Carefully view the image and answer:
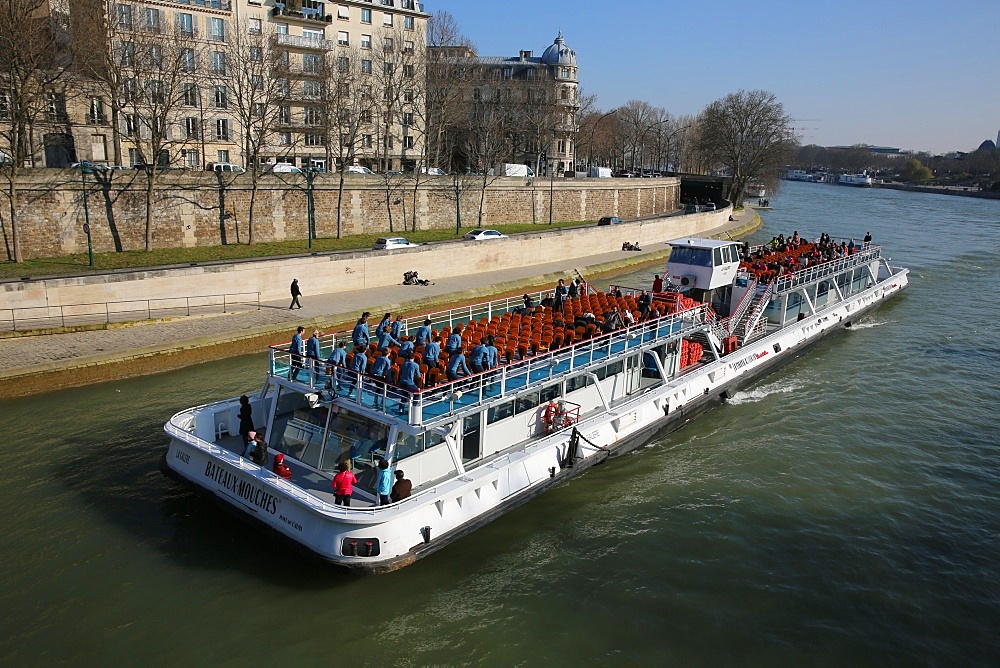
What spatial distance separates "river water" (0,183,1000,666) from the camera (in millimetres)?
10703

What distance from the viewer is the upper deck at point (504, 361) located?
12.5m

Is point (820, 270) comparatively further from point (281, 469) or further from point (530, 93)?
point (530, 93)

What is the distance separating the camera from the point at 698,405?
18.9 m

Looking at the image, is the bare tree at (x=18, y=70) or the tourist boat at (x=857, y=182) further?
the tourist boat at (x=857, y=182)

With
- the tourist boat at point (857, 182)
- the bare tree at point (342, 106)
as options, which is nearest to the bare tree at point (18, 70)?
the bare tree at point (342, 106)

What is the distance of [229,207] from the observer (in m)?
35.4

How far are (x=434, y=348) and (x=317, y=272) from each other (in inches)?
675

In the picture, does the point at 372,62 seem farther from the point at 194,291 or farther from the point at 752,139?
the point at 752,139

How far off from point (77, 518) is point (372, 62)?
45770 mm

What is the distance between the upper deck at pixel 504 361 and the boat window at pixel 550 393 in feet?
1.75

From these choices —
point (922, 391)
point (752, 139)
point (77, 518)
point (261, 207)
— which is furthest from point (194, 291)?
point (752, 139)

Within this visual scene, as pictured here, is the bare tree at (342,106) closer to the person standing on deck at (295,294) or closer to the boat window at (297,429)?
the person standing on deck at (295,294)

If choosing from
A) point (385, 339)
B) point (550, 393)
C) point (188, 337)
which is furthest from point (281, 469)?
point (188, 337)

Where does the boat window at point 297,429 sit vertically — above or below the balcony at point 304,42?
below
